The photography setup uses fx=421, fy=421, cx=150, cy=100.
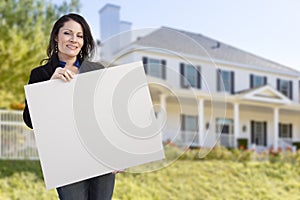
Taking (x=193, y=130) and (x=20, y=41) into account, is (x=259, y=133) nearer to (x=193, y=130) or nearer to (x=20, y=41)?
(x=20, y=41)

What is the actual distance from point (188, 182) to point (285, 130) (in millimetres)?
12684

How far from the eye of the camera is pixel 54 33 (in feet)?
6.34

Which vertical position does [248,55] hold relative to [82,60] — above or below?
above

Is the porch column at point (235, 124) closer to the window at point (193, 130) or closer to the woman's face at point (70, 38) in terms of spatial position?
the window at point (193, 130)

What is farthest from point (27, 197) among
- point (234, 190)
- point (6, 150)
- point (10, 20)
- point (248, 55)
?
point (248, 55)

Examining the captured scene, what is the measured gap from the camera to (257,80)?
56.9 feet

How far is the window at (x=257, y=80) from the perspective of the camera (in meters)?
17.2

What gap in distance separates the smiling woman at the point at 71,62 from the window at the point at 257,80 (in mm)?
15820

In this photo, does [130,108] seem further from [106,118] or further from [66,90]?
[66,90]

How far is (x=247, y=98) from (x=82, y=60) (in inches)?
552

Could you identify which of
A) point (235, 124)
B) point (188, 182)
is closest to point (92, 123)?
point (188, 182)

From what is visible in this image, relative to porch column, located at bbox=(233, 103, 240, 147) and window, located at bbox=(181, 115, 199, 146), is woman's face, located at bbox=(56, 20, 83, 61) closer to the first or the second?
window, located at bbox=(181, 115, 199, 146)

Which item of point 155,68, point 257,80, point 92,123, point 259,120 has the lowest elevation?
point 259,120

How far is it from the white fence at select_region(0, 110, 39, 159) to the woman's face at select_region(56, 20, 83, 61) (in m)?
6.69
